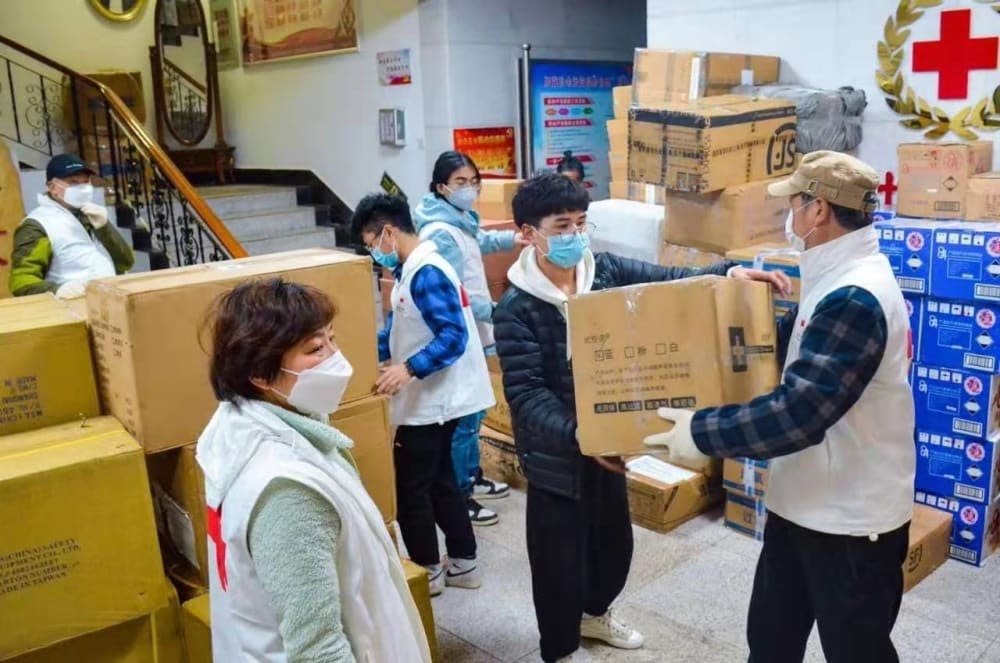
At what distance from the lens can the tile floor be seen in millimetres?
2439

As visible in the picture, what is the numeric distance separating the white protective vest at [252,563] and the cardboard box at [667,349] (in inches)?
24.7

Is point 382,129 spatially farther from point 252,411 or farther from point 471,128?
point 252,411

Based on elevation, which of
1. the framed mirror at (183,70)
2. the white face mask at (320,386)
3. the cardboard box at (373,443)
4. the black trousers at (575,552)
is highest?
the framed mirror at (183,70)

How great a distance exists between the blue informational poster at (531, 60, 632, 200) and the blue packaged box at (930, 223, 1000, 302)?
333 cm

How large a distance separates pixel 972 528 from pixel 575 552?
159cm

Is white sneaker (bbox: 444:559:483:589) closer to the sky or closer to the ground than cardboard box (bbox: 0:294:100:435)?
closer to the ground

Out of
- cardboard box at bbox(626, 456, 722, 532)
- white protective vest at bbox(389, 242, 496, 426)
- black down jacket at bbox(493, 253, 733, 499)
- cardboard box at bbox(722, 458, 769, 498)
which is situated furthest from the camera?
cardboard box at bbox(626, 456, 722, 532)

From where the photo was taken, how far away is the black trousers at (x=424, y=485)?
2.63 metres

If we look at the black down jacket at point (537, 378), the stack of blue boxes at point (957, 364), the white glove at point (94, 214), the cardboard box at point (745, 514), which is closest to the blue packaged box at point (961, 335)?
the stack of blue boxes at point (957, 364)

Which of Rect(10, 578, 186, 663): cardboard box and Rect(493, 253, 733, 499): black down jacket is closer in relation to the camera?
Rect(10, 578, 186, 663): cardboard box

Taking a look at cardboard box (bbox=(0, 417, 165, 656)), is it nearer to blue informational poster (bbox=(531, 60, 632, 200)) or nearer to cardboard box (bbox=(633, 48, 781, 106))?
cardboard box (bbox=(633, 48, 781, 106))

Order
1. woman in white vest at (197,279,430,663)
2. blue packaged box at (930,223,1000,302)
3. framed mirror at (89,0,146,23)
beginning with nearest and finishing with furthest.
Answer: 1. woman in white vest at (197,279,430,663)
2. blue packaged box at (930,223,1000,302)
3. framed mirror at (89,0,146,23)

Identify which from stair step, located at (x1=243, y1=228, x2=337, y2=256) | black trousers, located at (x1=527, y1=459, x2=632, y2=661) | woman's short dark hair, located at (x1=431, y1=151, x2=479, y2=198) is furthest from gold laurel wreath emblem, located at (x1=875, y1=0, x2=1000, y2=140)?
stair step, located at (x1=243, y1=228, x2=337, y2=256)

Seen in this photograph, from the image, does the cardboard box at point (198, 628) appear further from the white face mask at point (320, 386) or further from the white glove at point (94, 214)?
the white glove at point (94, 214)
